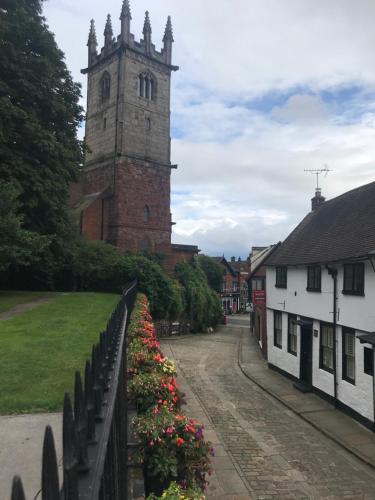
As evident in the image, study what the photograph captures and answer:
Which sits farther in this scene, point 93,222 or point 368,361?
point 93,222

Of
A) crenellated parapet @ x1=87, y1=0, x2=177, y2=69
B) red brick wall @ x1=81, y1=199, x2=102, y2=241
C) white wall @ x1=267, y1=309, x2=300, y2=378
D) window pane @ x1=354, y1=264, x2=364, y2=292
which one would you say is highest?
crenellated parapet @ x1=87, y1=0, x2=177, y2=69

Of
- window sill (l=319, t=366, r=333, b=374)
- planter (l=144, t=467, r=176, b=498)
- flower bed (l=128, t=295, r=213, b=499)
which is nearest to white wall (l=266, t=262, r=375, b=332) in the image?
window sill (l=319, t=366, r=333, b=374)

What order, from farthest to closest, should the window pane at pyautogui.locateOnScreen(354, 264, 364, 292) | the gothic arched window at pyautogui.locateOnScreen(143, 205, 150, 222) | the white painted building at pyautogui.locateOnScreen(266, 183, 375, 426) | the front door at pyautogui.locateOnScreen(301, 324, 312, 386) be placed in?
the gothic arched window at pyautogui.locateOnScreen(143, 205, 150, 222) < the front door at pyautogui.locateOnScreen(301, 324, 312, 386) < the window pane at pyautogui.locateOnScreen(354, 264, 364, 292) < the white painted building at pyautogui.locateOnScreen(266, 183, 375, 426)

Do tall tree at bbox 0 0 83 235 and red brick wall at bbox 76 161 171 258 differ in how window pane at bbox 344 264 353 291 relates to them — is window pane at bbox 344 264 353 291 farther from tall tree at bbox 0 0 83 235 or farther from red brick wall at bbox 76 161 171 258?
red brick wall at bbox 76 161 171 258

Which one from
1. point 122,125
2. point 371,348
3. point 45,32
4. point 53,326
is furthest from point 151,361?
point 122,125

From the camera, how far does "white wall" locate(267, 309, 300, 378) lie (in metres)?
21.0

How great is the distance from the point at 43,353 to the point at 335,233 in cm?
1624

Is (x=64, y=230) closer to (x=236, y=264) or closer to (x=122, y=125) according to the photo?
(x=122, y=125)

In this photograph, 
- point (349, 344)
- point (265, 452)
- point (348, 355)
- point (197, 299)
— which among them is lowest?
point (265, 452)

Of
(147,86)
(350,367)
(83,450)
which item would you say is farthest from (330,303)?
(147,86)

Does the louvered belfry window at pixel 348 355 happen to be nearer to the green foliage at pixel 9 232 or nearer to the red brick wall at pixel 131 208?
the green foliage at pixel 9 232

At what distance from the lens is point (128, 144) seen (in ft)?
139

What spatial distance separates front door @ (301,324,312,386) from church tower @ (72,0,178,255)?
2377 centimetres

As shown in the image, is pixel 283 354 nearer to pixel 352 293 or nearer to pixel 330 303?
pixel 330 303
